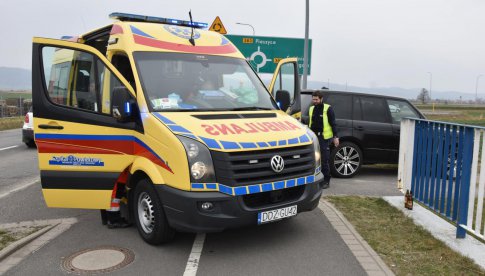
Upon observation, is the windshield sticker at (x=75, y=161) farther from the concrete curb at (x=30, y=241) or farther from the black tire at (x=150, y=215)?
the concrete curb at (x=30, y=241)

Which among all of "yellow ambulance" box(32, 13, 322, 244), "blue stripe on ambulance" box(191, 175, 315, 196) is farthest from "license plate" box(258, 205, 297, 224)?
"blue stripe on ambulance" box(191, 175, 315, 196)

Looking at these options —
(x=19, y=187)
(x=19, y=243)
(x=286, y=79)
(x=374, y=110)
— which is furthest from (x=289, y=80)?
(x=19, y=187)

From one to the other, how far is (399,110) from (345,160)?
172 centimetres

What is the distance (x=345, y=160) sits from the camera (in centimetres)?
910

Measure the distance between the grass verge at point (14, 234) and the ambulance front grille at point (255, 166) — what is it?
107 inches

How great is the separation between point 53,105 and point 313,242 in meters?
3.58

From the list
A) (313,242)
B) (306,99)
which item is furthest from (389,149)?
(313,242)

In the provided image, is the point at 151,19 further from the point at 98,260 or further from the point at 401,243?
A: the point at 401,243

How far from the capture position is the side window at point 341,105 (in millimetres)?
9195

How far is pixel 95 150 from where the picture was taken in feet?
16.5

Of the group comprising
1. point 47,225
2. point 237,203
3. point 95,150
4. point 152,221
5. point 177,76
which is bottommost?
point 47,225

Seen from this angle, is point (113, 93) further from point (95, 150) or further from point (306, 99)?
point (306, 99)

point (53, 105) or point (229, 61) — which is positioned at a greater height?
point (229, 61)

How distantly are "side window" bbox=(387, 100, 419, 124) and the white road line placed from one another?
595 centimetres
